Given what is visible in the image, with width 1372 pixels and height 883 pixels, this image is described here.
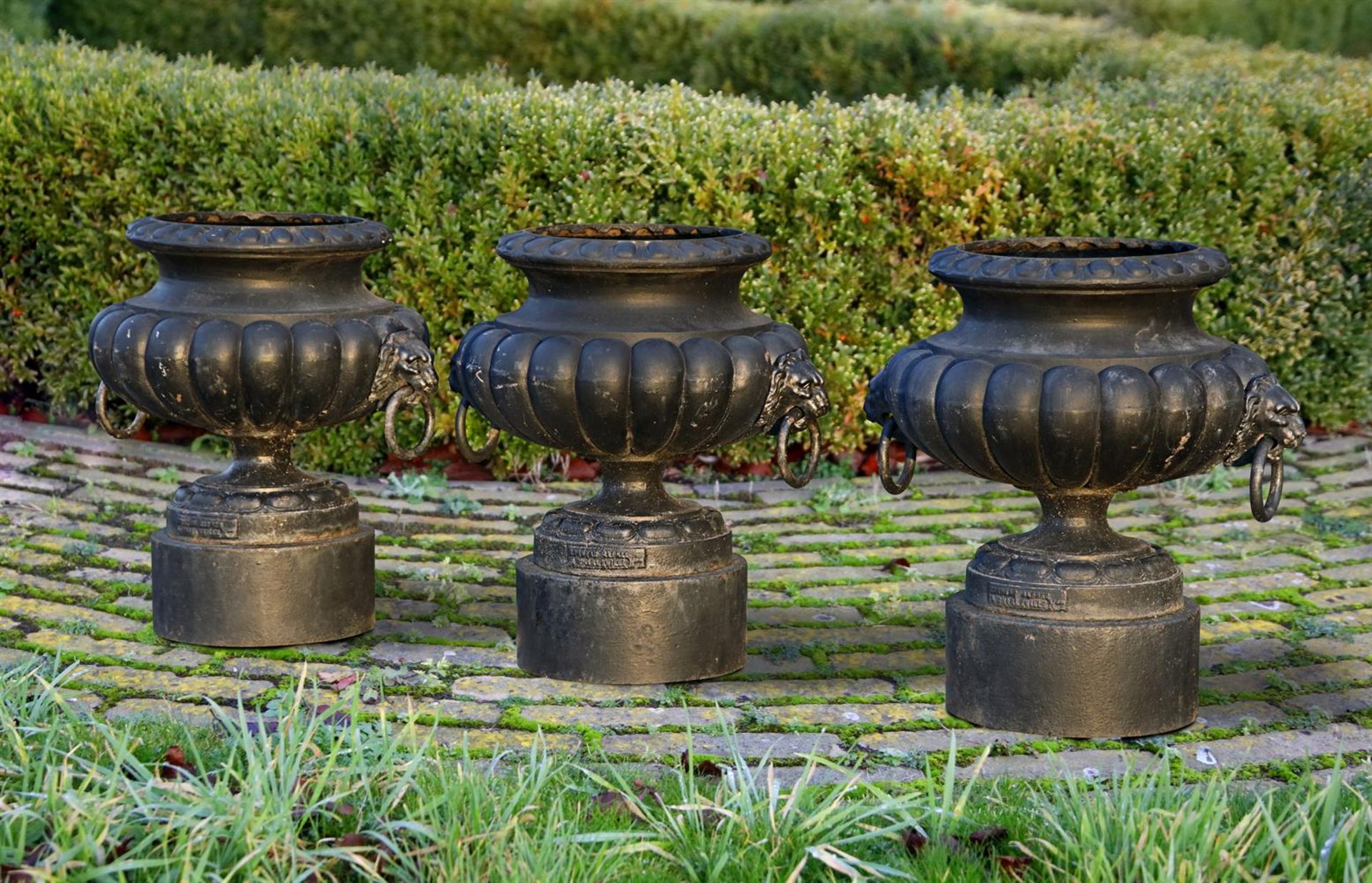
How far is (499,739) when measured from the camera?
4383 millimetres

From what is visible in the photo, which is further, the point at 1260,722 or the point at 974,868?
the point at 1260,722

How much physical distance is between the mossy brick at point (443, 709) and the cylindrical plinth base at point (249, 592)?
58 cm

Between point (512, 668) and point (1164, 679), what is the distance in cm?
176

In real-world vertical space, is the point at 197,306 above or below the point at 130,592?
above

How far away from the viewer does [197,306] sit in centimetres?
493

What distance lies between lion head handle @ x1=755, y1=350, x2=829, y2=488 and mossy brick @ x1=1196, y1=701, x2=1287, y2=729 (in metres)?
1.22

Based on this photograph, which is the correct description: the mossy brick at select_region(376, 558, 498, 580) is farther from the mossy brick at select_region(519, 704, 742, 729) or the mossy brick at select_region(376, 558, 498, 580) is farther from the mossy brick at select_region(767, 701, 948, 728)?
Answer: the mossy brick at select_region(767, 701, 948, 728)

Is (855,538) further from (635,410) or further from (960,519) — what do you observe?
(635,410)

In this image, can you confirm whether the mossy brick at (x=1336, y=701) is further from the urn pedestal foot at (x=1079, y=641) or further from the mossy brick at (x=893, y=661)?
the mossy brick at (x=893, y=661)

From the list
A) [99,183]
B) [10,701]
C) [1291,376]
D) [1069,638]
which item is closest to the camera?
[10,701]

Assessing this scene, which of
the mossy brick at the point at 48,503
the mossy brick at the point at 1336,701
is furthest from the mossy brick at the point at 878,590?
the mossy brick at the point at 48,503

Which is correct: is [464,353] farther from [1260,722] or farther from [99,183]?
[99,183]

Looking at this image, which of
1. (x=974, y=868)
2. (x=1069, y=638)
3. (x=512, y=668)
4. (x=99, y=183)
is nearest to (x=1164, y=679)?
(x=1069, y=638)

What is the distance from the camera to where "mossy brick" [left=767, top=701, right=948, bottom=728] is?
454cm
